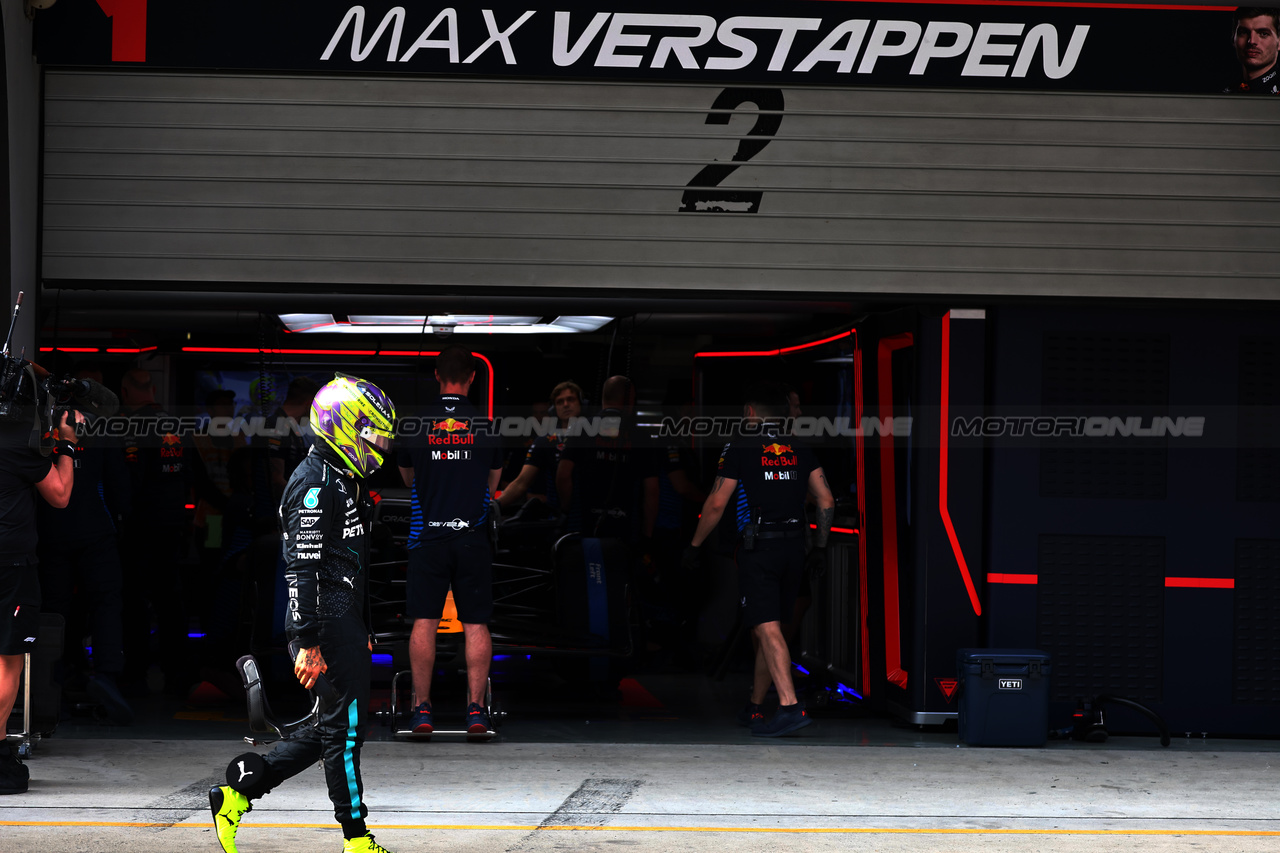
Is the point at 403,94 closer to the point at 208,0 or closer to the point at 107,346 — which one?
the point at 208,0

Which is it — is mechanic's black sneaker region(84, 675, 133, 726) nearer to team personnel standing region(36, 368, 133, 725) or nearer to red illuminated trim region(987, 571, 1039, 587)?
team personnel standing region(36, 368, 133, 725)

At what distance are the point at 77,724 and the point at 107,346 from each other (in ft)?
11.3

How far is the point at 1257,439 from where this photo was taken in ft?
23.0

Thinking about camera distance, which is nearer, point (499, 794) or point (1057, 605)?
point (499, 794)

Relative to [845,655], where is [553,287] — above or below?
above

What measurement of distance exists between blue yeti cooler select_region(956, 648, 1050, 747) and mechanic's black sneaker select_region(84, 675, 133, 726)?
4.36 meters

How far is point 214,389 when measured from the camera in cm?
959

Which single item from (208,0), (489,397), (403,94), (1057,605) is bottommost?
(1057,605)

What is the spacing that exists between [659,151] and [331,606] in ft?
11.0

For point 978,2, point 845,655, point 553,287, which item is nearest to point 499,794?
point 553,287

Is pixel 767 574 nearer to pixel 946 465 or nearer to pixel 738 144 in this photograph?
pixel 946 465

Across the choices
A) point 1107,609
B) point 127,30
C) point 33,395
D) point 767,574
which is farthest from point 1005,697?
point 127,30

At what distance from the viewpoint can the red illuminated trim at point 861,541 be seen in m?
7.61

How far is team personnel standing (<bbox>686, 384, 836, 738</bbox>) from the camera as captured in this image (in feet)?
22.8
